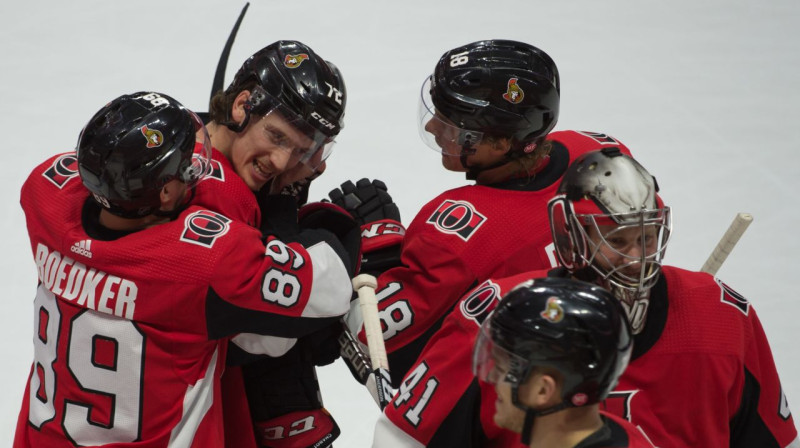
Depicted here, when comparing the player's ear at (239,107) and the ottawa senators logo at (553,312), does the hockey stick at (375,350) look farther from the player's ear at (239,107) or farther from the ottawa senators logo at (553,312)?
the ottawa senators logo at (553,312)

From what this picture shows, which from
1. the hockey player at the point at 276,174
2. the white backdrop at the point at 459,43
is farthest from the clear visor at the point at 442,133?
the white backdrop at the point at 459,43

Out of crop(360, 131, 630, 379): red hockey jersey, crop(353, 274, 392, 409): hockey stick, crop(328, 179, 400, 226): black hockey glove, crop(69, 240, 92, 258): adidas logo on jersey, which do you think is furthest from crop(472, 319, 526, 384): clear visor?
crop(328, 179, 400, 226): black hockey glove

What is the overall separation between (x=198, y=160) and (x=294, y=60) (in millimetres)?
404

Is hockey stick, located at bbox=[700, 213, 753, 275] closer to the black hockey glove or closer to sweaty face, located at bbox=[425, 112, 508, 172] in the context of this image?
sweaty face, located at bbox=[425, 112, 508, 172]

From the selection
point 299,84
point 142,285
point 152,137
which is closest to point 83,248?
point 142,285

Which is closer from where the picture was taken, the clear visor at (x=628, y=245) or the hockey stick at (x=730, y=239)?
the clear visor at (x=628, y=245)

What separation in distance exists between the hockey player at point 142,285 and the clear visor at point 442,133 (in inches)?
19.9

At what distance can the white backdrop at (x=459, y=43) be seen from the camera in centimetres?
403

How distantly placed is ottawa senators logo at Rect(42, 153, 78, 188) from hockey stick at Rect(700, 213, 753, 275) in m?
1.45

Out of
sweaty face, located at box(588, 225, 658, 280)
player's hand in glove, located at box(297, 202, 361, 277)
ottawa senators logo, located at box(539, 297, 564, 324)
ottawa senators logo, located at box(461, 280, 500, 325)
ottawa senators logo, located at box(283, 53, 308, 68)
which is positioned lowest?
player's hand in glove, located at box(297, 202, 361, 277)

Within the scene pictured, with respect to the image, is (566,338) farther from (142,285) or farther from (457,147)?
(457,147)

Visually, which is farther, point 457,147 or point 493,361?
point 457,147

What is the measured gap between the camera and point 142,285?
2.03 metres

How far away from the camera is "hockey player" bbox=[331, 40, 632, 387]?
2385 millimetres
